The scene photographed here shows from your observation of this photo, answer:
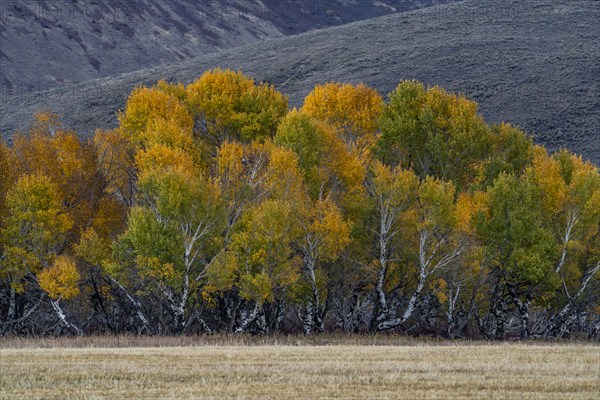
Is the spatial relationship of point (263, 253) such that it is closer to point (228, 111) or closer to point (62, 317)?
point (62, 317)

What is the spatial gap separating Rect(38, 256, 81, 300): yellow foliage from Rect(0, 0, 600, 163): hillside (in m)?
52.2

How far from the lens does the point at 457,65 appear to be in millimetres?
102250

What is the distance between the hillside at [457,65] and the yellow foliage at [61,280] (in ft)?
171

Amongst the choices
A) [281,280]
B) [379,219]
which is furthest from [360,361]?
[379,219]

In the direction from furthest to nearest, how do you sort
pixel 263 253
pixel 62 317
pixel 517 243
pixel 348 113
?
pixel 348 113, pixel 517 243, pixel 62 317, pixel 263 253

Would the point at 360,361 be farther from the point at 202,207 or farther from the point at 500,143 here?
the point at 500,143

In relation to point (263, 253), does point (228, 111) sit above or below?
above

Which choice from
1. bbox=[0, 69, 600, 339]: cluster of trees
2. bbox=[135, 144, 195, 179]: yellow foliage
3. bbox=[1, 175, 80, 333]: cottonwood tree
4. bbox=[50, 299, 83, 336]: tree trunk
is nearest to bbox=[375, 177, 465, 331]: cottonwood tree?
bbox=[0, 69, 600, 339]: cluster of trees

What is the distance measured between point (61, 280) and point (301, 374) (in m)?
22.3

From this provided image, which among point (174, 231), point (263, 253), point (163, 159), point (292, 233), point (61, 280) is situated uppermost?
point (163, 159)

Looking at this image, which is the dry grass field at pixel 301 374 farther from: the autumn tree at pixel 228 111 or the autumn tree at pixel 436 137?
the autumn tree at pixel 228 111

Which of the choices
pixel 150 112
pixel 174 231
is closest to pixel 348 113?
pixel 150 112

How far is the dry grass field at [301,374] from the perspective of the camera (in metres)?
16.7

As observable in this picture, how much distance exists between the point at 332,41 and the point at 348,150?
82.4 m
